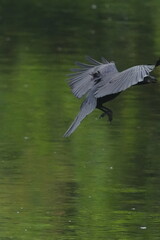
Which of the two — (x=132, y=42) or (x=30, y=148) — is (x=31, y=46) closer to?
(x=132, y=42)

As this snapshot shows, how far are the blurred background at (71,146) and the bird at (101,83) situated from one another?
1224 millimetres

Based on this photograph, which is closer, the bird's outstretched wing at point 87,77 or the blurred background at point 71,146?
the bird's outstretched wing at point 87,77

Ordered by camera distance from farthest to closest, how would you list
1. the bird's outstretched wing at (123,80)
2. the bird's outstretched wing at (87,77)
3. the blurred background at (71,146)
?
the blurred background at (71,146), the bird's outstretched wing at (87,77), the bird's outstretched wing at (123,80)

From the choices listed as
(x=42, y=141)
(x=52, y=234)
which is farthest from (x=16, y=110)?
(x=52, y=234)

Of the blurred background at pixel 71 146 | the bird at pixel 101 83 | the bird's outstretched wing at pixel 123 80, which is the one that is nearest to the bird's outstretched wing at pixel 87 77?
the bird at pixel 101 83

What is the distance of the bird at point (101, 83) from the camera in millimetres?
6449

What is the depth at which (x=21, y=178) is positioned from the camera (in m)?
9.16

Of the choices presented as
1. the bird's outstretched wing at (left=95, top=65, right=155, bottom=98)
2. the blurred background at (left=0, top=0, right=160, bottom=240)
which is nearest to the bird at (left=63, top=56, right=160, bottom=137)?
the bird's outstretched wing at (left=95, top=65, right=155, bottom=98)

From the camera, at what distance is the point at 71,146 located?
10.5m

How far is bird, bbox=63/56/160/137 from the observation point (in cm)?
645

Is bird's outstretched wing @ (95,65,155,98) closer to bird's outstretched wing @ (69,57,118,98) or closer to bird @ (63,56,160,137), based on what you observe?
bird @ (63,56,160,137)

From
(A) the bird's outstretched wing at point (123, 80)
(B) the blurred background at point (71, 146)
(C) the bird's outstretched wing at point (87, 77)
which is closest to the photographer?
(A) the bird's outstretched wing at point (123, 80)

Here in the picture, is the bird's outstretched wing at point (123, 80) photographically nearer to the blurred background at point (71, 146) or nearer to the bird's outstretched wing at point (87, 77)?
the bird's outstretched wing at point (87, 77)

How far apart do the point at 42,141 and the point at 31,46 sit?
6.27 metres
